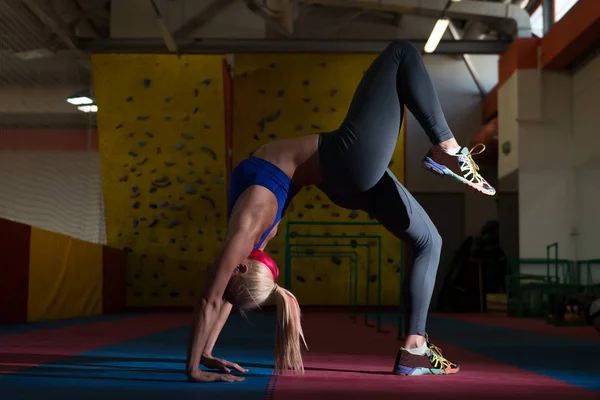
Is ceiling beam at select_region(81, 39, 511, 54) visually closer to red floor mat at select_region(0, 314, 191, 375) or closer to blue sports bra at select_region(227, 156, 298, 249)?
red floor mat at select_region(0, 314, 191, 375)

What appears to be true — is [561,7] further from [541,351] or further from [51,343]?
[51,343]

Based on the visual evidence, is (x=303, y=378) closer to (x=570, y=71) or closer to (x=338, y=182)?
(x=338, y=182)

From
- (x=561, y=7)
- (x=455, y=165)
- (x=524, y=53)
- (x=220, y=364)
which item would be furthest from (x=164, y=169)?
(x=455, y=165)

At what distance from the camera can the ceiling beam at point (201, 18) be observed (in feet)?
36.3

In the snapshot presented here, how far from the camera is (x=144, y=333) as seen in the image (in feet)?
16.4

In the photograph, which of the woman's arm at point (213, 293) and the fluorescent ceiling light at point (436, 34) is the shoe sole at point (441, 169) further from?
the fluorescent ceiling light at point (436, 34)

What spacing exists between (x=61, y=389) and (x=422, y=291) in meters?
1.18

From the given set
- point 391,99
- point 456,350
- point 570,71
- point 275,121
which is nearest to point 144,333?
point 456,350

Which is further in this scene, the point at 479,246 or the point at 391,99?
the point at 479,246

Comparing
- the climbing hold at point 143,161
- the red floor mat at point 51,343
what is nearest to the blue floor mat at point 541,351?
the red floor mat at point 51,343

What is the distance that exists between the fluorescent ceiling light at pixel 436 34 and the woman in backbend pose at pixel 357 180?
21.4ft

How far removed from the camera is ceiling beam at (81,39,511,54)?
33.6 ft

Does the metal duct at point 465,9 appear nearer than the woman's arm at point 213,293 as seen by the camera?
No

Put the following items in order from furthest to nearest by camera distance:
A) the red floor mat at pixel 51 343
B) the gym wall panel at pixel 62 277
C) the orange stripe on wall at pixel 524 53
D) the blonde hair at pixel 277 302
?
the orange stripe on wall at pixel 524 53 → the gym wall panel at pixel 62 277 → the red floor mat at pixel 51 343 → the blonde hair at pixel 277 302
